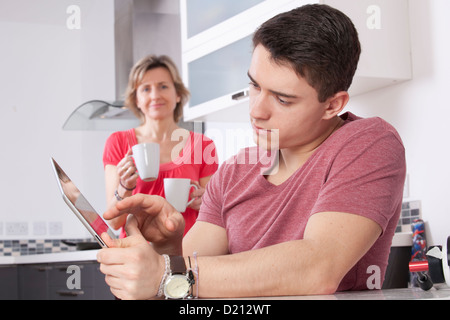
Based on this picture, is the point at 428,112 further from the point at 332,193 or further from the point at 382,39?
the point at 332,193

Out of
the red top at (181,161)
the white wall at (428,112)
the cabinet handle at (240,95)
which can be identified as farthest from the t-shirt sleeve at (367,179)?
the cabinet handle at (240,95)

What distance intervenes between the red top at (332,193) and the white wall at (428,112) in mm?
925

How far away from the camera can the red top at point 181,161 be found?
7.15ft

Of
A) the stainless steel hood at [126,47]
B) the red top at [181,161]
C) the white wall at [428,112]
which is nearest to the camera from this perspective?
the white wall at [428,112]

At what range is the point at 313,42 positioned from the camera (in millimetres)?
983

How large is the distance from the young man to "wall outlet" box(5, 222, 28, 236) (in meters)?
3.07

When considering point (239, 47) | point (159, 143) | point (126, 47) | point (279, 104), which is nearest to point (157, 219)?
point (279, 104)

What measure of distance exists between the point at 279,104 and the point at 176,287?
1.29 feet

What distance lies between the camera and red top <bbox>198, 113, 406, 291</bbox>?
907mm

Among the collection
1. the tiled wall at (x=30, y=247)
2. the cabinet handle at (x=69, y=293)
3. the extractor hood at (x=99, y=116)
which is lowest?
the cabinet handle at (x=69, y=293)

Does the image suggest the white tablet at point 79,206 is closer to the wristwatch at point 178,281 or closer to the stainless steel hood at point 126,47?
the wristwatch at point 178,281

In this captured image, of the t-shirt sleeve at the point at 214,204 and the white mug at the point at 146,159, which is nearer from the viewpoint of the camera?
the t-shirt sleeve at the point at 214,204

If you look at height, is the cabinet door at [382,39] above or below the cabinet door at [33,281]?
above
